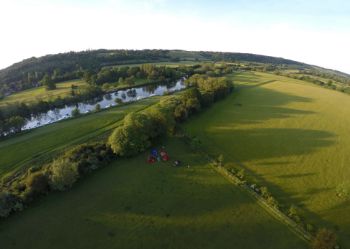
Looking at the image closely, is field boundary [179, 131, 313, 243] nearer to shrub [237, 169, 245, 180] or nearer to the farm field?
shrub [237, 169, 245, 180]

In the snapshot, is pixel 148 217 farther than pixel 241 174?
No

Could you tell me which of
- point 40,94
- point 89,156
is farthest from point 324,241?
point 40,94

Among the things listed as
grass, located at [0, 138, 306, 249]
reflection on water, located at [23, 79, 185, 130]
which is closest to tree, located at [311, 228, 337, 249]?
grass, located at [0, 138, 306, 249]

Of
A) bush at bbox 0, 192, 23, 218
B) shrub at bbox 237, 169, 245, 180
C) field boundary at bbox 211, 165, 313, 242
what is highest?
shrub at bbox 237, 169, 245, 180

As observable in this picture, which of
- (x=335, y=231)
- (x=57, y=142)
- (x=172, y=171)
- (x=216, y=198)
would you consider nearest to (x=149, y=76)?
(x=57, y=142)

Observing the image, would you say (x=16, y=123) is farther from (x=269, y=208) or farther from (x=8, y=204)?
(x=269, y=208)

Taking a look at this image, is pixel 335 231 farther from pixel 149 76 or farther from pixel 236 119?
pixel 149 76
